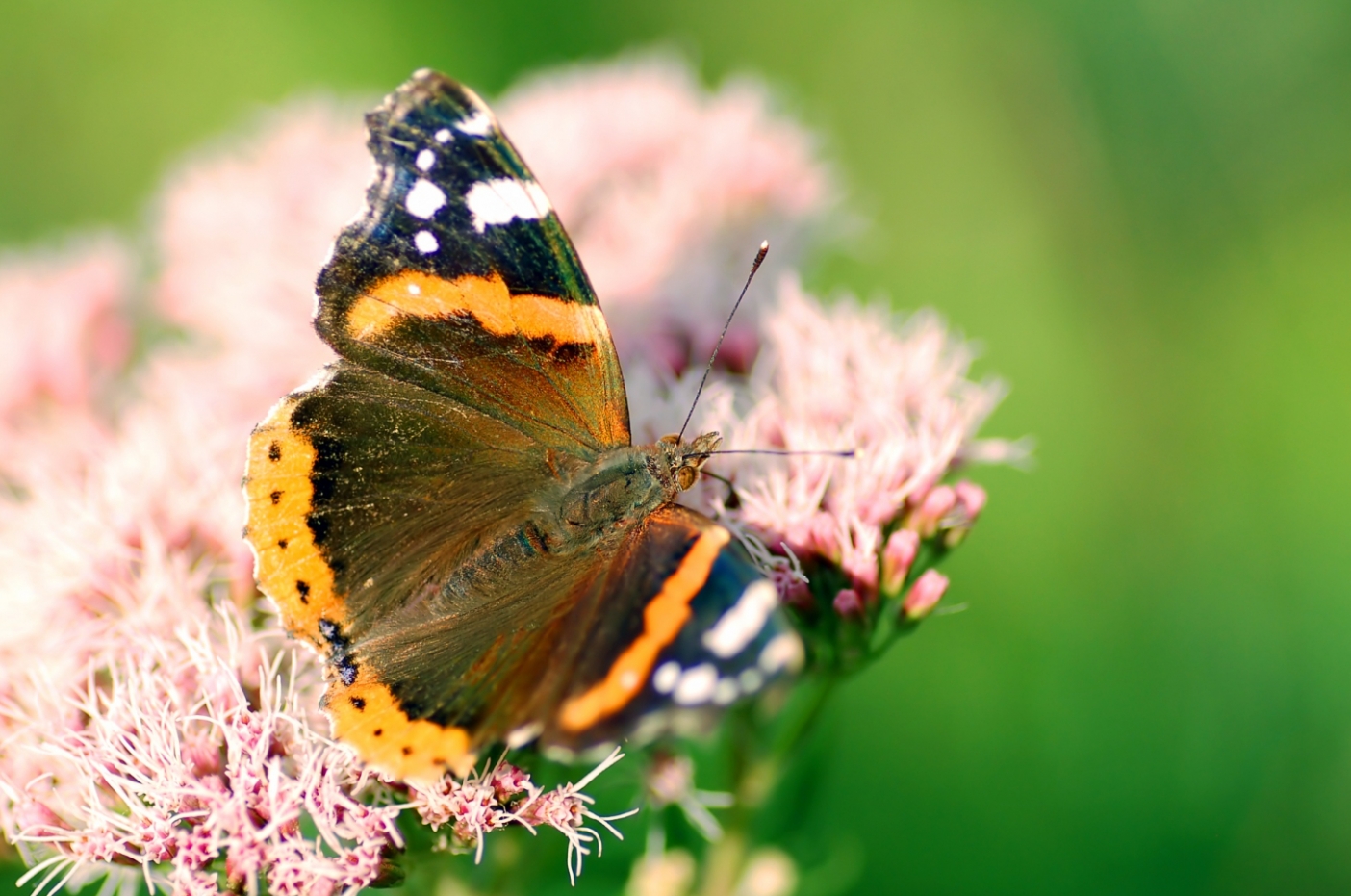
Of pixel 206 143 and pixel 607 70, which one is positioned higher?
pixel 607 70

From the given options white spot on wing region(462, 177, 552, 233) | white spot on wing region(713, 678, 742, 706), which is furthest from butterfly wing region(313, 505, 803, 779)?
white spot on wing region(462, 177, 552, 233)

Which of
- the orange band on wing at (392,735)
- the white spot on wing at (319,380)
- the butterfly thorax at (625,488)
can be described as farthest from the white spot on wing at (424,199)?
the orange band on wing at (392,735)

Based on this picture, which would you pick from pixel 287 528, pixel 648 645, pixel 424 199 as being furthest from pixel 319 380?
pixel 648 645

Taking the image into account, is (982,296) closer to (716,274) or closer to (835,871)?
(716,274)

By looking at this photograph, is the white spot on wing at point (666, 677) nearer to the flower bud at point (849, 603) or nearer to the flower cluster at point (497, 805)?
the flower cluster at point (497, 805)

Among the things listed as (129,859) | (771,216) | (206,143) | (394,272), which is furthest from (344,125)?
(129,859)
